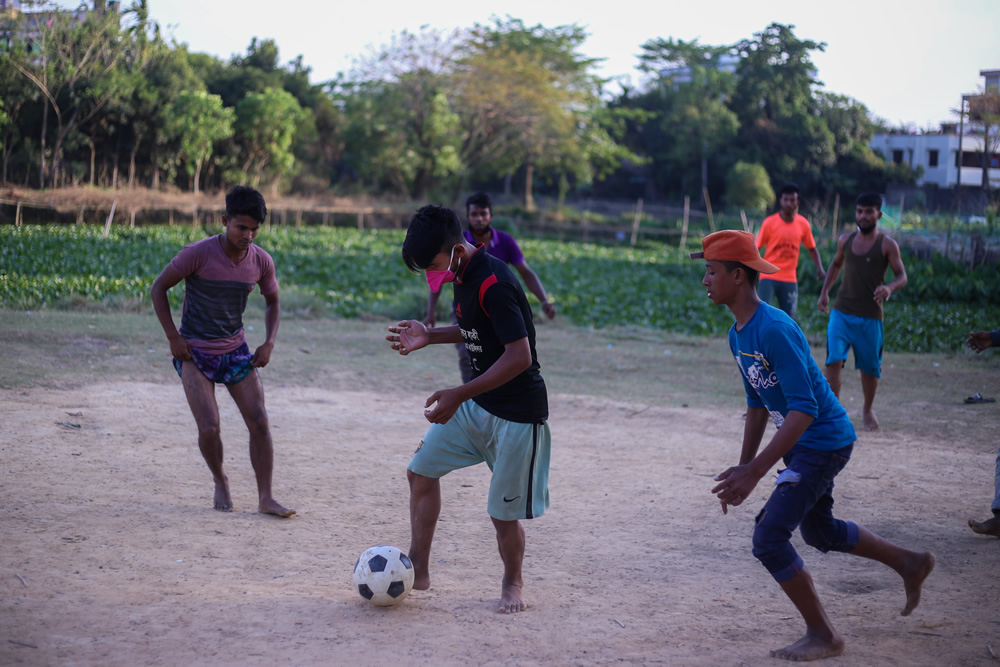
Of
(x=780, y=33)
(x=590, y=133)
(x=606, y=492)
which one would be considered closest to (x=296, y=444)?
(x=606, y=492)

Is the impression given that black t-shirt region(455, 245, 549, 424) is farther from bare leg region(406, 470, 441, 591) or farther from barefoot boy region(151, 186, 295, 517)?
barefoot boy region(151, 186, 295, 517)

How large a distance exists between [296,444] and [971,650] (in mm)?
4817

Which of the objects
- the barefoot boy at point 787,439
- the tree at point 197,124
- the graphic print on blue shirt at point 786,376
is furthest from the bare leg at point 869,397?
the tree at point 197,124

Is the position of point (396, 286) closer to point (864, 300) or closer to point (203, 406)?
point (864, 300)

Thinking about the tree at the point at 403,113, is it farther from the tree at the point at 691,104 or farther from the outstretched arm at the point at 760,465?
the outstretched arm at the point at 760,465

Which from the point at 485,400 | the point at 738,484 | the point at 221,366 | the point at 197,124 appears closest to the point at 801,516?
the point at 738,484

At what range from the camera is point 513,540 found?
3807 millimetres

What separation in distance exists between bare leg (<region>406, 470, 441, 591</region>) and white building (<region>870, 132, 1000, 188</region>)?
159 ft

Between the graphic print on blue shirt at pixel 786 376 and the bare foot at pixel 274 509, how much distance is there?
2807 millimetres

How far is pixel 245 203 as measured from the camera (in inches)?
187

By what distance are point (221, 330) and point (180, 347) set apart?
0.80 feet

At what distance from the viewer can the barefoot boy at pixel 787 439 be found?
3.17 meters

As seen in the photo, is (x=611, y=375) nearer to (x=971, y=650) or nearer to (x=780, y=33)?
(x=971, y=650)

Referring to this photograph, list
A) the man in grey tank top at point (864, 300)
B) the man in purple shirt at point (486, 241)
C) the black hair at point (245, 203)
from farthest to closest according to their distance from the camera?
1. the man in grey tank top at point (864, 300)
2. the man in purple shirt at point (486, 241)
3. the black hair at point (245, 203)
